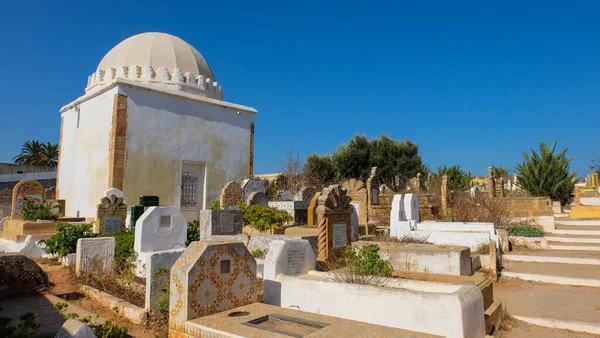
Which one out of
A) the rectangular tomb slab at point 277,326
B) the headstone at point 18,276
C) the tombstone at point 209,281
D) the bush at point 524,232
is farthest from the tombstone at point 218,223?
the bush at point 524,232

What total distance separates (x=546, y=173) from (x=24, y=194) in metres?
23.5

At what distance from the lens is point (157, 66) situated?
17.9m

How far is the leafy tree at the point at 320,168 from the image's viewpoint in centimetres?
3058

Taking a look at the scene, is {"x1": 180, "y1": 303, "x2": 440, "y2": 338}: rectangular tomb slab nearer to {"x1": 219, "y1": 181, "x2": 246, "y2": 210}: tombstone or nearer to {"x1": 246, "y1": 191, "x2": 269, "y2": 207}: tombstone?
{"x1": 246, "y1": 191, "x2": 269, "y2": 207}: tombstone

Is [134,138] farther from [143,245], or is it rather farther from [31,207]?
[143,245]

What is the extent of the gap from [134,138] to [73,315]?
1212 cm

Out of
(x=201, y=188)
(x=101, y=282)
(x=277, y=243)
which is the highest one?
(x=201, y=188)

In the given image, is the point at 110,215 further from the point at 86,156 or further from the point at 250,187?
the point at 86,156

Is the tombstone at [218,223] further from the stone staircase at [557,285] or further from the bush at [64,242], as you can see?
the stone staircase at [557,285]

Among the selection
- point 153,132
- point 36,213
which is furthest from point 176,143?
point 36,213

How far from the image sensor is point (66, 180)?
18.0m

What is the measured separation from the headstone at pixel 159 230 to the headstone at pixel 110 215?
2.71 metres

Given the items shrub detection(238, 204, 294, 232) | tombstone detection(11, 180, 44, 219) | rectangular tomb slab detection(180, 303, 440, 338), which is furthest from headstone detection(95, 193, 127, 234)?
rectangular tomb slab detection(180, 303, 440, 338)

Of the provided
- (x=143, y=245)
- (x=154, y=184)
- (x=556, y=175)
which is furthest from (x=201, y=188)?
(x=556, y=175)
